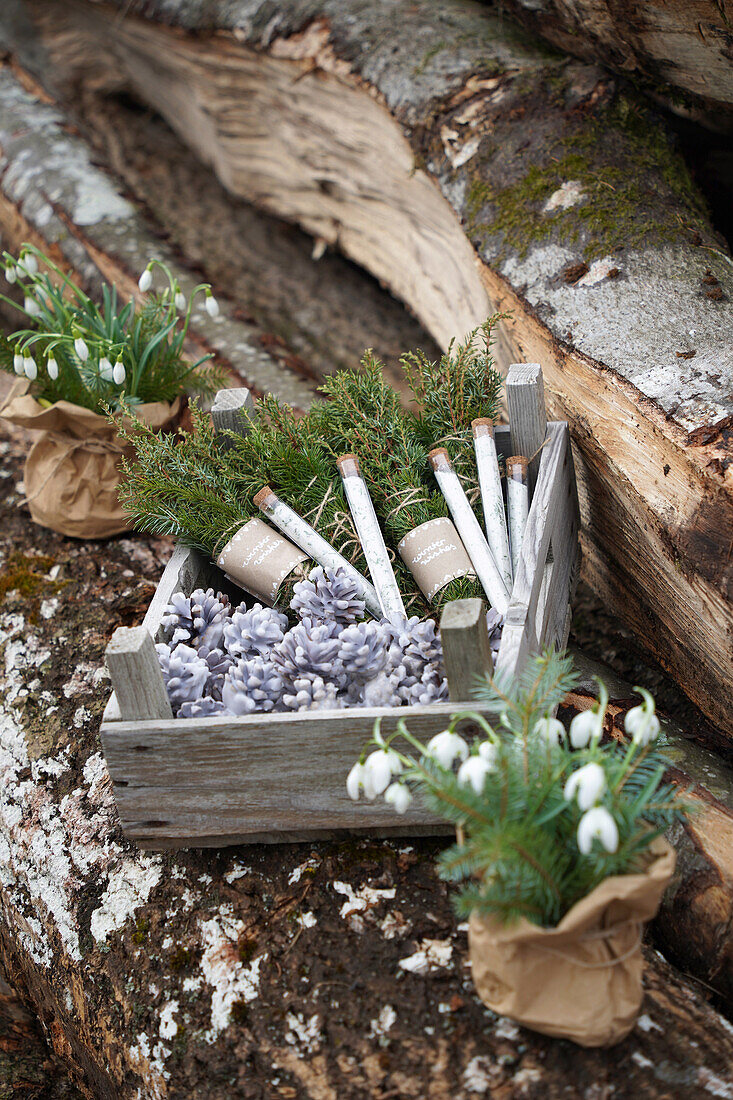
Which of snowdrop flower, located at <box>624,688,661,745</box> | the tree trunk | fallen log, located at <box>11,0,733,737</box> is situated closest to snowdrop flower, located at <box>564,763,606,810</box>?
snowdrop flower, located at <box>624,688,661,745</box>

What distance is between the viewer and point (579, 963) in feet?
4.25

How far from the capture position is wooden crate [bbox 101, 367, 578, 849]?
1.56 meters

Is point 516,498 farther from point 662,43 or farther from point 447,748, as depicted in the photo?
point 662,43

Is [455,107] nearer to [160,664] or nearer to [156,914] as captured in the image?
[160,664]

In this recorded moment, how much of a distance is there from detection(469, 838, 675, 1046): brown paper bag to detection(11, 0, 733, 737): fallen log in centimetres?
76

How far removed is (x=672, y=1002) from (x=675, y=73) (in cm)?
249

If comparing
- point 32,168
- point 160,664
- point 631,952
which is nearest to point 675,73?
point 160,664

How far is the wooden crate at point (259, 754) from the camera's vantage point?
156 cm

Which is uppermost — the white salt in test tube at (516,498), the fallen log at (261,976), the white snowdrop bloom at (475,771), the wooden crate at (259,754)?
the white snowdrop bloom at (475,771)

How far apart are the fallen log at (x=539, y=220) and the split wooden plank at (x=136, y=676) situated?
3.83ft

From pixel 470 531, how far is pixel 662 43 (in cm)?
160

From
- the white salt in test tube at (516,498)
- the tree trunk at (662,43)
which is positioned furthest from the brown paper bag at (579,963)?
the tree trunk at (662,43)

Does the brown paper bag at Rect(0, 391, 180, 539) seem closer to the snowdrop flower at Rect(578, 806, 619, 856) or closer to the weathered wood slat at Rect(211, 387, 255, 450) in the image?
the weathered wood slat at Rect(211, 387, 255, 450)

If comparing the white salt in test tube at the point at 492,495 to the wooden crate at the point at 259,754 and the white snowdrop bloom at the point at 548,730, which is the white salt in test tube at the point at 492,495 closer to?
the wooden crate at the point at 259,754
